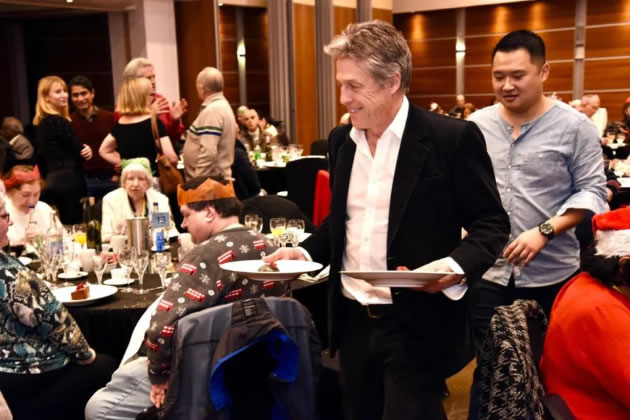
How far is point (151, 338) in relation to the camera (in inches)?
99.5

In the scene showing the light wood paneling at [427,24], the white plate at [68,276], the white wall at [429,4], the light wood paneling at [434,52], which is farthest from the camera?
the light wood paneling at [434,52]

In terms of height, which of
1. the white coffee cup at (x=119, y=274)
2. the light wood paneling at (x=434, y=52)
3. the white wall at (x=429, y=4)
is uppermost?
the white wall at (x=429, y=4)

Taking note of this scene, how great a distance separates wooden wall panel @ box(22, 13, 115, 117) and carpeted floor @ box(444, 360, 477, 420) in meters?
9.42

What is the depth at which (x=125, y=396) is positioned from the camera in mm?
2727

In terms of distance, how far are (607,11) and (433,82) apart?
12.0 feet

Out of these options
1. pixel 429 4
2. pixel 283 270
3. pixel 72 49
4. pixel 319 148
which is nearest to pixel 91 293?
pixel 283 270

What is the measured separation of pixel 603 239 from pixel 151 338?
149 centimetres

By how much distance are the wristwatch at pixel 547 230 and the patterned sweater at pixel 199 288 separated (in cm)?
97

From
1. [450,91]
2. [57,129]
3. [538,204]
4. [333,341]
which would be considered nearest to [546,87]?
[450,91]

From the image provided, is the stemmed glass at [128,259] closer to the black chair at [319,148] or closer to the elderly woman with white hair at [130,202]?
the elderly woman with white hair at [130,202]

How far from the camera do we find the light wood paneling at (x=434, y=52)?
605 inches

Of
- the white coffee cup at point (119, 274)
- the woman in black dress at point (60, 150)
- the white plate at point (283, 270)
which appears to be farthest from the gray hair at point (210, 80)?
the white plate at point (283, 270)

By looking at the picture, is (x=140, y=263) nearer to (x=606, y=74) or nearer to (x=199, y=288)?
(x=199, y=288)

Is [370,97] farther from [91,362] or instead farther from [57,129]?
[57,129]
